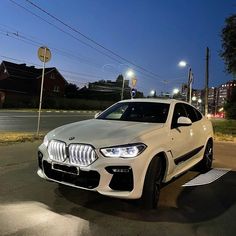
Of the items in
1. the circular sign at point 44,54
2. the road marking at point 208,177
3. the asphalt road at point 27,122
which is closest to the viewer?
the road marking at point 208,177

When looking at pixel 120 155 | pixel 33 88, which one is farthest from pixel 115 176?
pixel 33 88

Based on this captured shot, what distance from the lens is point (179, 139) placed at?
645cm

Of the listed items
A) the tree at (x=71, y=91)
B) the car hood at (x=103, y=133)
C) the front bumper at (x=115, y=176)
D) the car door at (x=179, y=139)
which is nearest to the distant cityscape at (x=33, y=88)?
the tree at (x=71, y=91)

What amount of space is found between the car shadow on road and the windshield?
4.13ft

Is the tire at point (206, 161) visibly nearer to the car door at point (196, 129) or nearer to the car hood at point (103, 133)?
the car door at point (196, 129)

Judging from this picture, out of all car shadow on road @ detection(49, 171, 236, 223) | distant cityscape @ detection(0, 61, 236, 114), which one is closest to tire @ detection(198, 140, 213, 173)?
car shadow on road @ detection(49, 171, 236, 223)

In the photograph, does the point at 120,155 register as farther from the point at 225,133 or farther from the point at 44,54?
the point at 225,133

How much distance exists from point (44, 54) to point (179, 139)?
8046 mm

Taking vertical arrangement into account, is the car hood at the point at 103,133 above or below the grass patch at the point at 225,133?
above

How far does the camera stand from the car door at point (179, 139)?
245 inches

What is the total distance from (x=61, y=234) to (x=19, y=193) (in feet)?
6.27

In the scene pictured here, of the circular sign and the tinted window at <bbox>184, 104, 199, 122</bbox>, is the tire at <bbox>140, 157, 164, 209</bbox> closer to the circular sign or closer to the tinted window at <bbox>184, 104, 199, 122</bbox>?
the tinted window at <bbox>184, 104, 199, 122</bbox>

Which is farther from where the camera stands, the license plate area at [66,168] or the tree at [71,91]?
the tree at [71,91]

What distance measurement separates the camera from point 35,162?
879 cm
